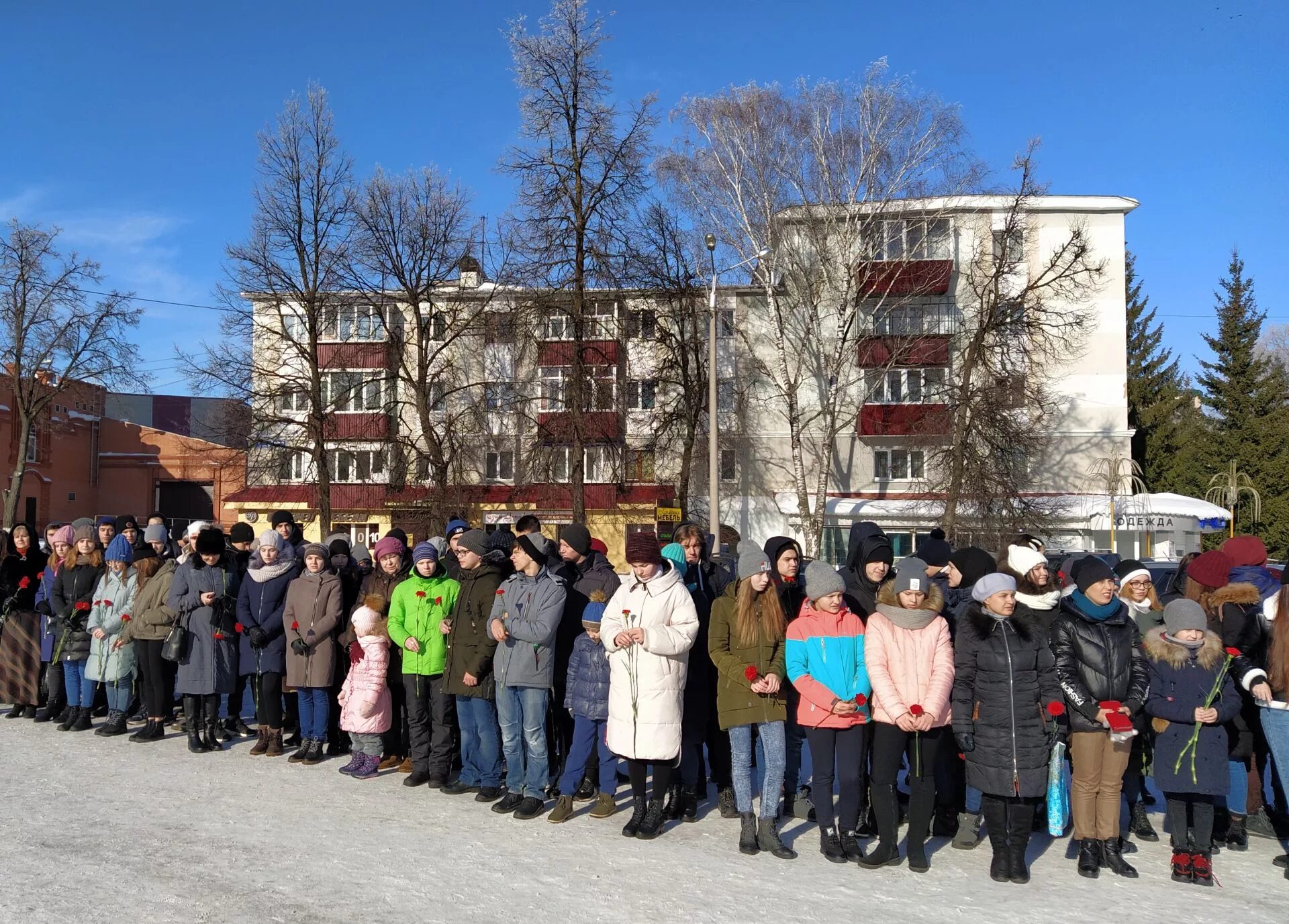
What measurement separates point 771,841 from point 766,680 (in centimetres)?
99

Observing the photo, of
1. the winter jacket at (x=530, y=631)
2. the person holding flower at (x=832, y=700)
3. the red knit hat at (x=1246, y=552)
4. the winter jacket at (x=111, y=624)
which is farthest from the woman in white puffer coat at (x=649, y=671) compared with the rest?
the winter jacket at (x=111, y=624)

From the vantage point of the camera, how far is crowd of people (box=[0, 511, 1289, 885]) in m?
5.70

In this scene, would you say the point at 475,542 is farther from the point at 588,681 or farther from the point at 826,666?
the point at 826,666

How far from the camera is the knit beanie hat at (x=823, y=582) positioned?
236 inches

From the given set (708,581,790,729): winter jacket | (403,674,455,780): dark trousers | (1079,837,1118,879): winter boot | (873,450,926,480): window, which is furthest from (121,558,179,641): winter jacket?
(873,450,926,480): window

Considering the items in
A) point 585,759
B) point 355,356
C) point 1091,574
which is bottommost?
point 585,759

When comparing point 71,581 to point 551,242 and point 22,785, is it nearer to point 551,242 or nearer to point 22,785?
point 22,785

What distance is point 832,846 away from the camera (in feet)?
19.4

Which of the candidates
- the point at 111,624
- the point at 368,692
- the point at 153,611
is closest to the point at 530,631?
the point at 368,692

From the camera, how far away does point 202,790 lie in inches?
289

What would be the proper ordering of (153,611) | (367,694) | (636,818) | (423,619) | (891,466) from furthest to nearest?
(891,466) < (153,611) < (367,694) < (423,619) < (636,818)

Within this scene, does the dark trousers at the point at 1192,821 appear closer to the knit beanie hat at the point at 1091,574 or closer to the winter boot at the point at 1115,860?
the winter boot at the point at 1115,860

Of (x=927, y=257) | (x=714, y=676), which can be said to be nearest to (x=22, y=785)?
(x=714, y=676)

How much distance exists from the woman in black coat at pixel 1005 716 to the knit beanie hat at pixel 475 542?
148 inches
